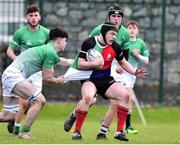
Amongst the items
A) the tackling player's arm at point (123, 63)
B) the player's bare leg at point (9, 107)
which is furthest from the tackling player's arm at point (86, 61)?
the player's bare leg at point (9, 107)

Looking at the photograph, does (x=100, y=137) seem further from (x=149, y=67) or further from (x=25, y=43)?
(x=149, y=67)

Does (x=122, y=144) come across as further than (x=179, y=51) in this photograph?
No

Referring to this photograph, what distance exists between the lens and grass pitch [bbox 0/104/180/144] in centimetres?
1438

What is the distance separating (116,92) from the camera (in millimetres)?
14594

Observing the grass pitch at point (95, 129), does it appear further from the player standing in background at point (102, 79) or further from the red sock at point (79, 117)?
the player standing in background at point (102, 79)

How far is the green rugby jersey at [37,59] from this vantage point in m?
14.4

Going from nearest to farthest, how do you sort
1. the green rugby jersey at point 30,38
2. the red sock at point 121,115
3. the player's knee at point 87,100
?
the player's knee at point 87,100, the red sock at point 121,115, the green rugby jersey at point 30,38

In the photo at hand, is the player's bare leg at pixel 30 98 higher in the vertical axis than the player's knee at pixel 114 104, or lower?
higher

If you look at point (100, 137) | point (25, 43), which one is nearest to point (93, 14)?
point (25, 43)

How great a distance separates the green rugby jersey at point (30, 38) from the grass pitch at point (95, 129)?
5.06 feet

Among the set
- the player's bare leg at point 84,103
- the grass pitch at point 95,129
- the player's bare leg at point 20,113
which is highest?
the player's bare leg at point 84,103

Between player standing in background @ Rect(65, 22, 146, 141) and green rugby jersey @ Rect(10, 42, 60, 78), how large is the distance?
46cm

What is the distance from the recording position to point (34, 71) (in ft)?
48.3

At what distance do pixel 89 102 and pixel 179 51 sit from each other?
11.6 metres
